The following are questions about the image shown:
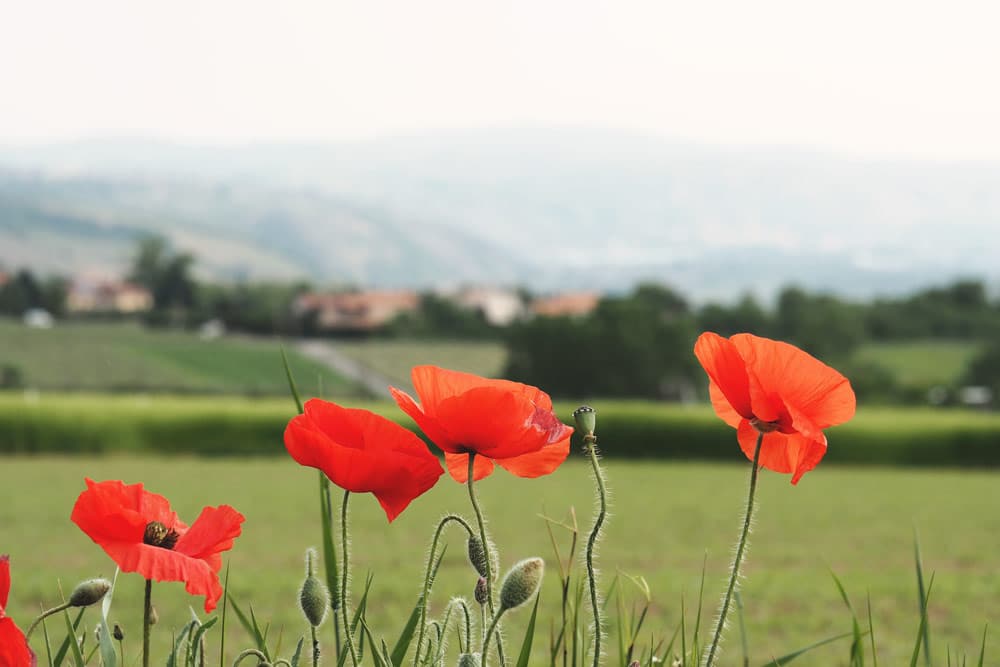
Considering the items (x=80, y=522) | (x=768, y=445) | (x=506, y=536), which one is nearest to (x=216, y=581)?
(x=80, y=522)

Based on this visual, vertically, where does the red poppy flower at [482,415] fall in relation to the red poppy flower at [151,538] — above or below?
above

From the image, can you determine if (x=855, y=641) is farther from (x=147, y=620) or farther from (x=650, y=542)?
(x=650, y=542)

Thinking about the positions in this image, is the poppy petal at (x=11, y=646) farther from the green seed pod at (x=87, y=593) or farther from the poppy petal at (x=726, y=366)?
the poppy petal at (x=726, y=366)

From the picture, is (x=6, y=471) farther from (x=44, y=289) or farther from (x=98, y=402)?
(x=44, y=289)

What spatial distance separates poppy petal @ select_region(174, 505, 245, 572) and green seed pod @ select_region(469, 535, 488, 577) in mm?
163

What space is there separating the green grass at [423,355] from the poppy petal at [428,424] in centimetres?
4653

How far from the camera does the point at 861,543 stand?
35.3ft

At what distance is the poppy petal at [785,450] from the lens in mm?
784

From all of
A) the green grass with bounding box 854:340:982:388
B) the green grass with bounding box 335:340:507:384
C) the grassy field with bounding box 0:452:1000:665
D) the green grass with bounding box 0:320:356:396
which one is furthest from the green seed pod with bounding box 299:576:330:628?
the green grass with bounding box 854:340:982:388

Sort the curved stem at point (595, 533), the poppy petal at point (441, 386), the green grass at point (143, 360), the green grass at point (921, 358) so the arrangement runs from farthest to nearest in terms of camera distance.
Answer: the green grass at point (143, 360), the green grass at point (921, 358), the poppy petal at point (441, 386), the curved stem at point (595, 533)

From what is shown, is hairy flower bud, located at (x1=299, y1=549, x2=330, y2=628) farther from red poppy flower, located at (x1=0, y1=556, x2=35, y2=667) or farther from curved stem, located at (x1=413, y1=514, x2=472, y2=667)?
red poppy flower, located at (x1=0, y1=556, x2=35, y2=667)

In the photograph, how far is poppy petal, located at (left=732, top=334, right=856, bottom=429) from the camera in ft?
2.45

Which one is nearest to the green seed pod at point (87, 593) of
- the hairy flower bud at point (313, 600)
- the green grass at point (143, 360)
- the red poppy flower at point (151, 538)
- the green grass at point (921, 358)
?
the red poppy flower at point (151, 538)

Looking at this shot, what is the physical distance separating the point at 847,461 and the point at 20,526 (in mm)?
14256
